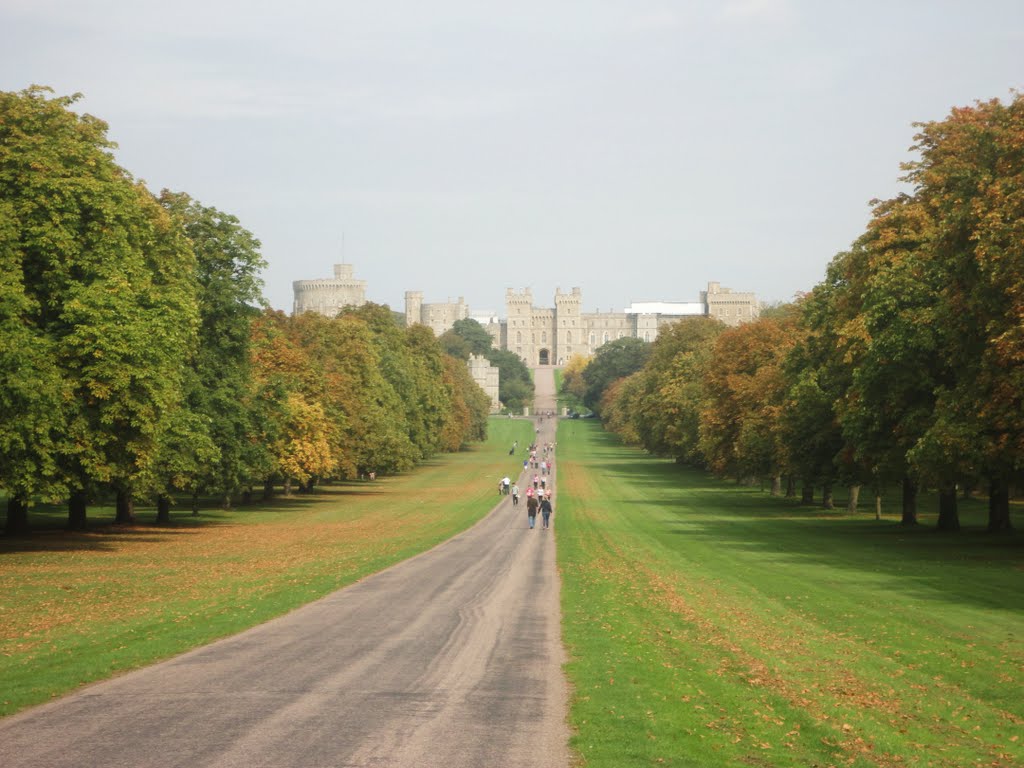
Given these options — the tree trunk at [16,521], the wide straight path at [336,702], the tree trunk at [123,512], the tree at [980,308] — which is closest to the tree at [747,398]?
the tree at [980,308]

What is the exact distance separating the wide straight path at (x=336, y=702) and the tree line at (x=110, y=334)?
563 inches

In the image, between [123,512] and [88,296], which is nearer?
[88,296]

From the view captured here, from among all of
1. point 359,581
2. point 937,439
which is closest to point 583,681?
point 359,581

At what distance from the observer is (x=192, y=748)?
1057cm

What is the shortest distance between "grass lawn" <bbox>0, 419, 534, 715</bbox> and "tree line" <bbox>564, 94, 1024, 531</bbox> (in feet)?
47.9

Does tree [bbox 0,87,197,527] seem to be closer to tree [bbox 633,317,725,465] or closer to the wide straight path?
the wide straight path

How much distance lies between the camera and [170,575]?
28297 mm

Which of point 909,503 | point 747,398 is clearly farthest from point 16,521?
point 747,398

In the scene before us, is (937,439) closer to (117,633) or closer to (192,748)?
(117,633)

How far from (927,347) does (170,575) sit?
2260cm

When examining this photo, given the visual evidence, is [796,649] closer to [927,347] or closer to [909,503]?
[927,347]

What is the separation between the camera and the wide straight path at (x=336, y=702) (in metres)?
10.5

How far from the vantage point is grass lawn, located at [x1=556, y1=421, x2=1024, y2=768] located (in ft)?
37.7

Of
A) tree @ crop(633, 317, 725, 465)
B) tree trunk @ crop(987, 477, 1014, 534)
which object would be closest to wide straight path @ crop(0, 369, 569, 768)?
tree trunk @ crop(987, 477, 1014, 534)
